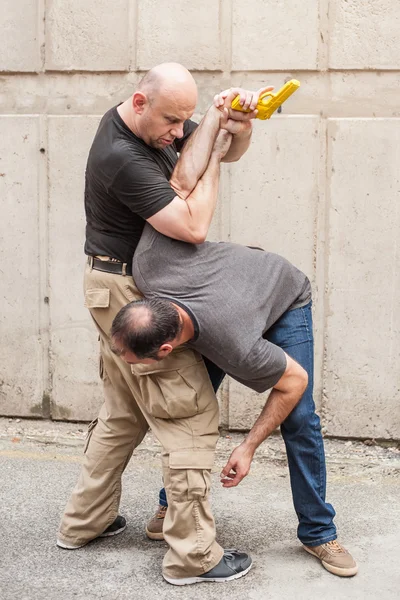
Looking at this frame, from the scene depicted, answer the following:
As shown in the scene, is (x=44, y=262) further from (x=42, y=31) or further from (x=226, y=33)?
(x=226, y=33)

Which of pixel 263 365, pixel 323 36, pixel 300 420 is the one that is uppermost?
pixel 323 36

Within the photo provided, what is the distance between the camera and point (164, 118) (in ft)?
10.9

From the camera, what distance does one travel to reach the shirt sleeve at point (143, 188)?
3289 millimetres

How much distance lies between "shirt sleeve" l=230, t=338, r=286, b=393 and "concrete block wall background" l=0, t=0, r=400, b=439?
5.28 ft

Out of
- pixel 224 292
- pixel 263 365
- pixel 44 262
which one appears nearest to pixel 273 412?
pixel 263 365

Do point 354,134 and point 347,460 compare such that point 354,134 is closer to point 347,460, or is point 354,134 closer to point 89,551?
point 347,460

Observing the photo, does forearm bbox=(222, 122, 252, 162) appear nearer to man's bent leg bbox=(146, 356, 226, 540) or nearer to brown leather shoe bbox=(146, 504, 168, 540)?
man's bent leg bbox=(146, 356, 226, 540)

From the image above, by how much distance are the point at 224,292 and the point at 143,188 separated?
49 cm

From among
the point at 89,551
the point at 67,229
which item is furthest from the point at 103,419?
the point at 67,229

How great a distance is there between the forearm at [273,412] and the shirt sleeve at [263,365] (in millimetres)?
81

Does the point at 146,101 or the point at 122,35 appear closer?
the point at 146,101

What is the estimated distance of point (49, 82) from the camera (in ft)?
16.6

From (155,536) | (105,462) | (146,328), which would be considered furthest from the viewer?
(155,536)

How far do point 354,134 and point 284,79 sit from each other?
1.59 ft
